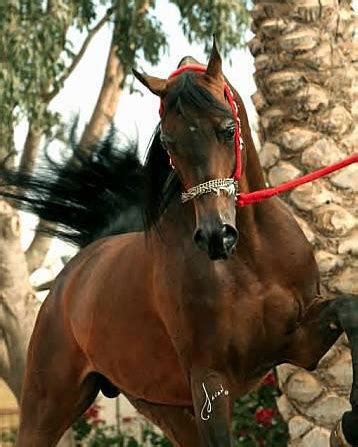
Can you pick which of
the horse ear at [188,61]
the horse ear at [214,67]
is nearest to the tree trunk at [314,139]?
the horse ear at [188,61]

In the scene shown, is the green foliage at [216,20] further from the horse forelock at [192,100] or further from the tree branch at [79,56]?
the horse forelock at [192,100]

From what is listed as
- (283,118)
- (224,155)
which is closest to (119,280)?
(224,155)

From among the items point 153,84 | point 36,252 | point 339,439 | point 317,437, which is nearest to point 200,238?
point 153,84

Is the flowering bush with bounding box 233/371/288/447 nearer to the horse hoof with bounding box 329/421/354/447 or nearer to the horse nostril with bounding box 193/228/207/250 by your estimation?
the horse hoof with bounding box 329/421/354/447

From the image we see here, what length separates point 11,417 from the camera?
12977 mm

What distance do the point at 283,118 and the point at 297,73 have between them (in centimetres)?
26

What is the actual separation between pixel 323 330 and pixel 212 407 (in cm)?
54

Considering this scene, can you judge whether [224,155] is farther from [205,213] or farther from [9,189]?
[9,189]

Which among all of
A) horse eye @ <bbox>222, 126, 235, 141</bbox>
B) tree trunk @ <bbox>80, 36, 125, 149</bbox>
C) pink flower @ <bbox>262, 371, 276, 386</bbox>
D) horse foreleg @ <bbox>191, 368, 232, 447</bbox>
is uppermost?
tree trunk @ <bbox>80, 36, 125, 149</bbox>

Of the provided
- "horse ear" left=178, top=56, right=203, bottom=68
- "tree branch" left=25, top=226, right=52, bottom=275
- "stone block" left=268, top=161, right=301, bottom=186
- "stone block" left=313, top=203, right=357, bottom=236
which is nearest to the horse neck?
"horse ear" left=178, top=56, right=203, bottom=68

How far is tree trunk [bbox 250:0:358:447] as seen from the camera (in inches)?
247

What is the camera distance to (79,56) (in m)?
13.3

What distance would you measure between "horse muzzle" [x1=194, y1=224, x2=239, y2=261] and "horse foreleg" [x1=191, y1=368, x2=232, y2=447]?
67cm

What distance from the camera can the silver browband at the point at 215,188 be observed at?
4.11 m
